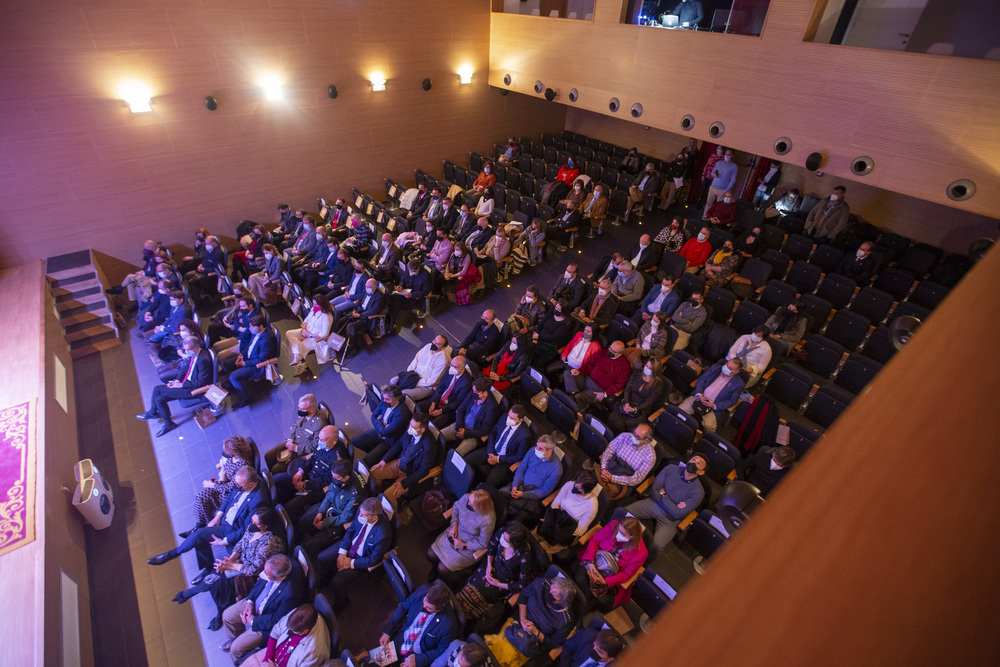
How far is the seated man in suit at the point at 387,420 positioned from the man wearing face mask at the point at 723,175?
299 inches

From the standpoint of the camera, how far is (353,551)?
4098mm

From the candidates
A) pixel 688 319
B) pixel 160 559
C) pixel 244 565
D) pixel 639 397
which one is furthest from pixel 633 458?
pixel 160 559

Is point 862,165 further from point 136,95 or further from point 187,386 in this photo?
point 136,95

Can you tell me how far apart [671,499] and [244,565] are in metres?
3.65

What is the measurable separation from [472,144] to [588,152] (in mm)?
3033

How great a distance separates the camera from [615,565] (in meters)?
3.78

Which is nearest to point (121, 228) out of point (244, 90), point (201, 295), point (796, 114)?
point (201, 295)

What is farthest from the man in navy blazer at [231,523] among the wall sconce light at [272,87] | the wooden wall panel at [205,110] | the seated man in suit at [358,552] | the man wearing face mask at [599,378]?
the wall sconce light at [272,87]

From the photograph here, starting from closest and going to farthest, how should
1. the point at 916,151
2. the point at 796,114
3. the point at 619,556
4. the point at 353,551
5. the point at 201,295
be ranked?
the point at 619,556, the point at 353,551, the point at 916,151, the point at 796,114, the point at 201,295

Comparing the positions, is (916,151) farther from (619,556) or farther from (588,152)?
(588,152)

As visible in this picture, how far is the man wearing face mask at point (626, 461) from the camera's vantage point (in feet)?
14.9

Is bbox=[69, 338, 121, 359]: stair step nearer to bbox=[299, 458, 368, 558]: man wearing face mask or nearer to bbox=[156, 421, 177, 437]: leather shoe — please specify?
bbox=[156, 421, 177, 437]: leather shoe

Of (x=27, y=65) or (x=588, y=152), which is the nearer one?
(x=27, y=65)

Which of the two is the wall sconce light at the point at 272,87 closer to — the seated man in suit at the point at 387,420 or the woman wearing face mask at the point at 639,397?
the seated man in suit at the point at 387,420
